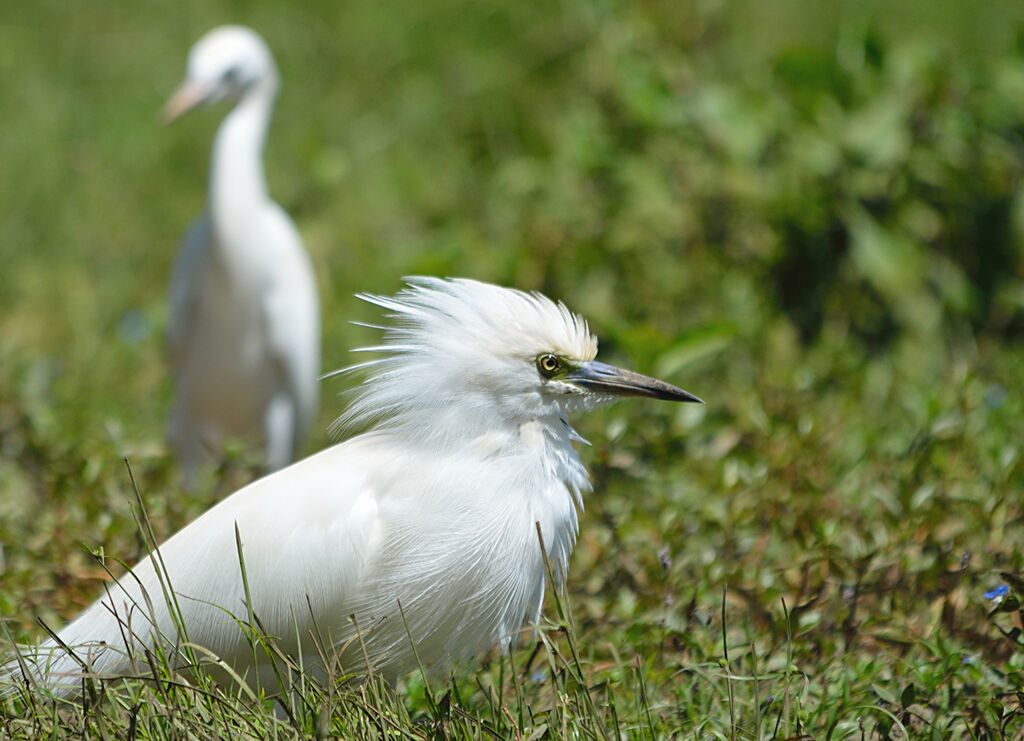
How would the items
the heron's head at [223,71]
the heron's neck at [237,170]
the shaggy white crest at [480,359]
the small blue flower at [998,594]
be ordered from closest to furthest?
the small blue flower at [998,594], the shaggy white crest at [480,359], the heron's neck at [237,170], the heron's head at [223,71]

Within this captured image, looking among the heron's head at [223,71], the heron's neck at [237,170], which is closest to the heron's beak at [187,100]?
the heron's head at [223,71]

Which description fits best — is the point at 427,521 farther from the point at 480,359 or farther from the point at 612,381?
the point at 612,381

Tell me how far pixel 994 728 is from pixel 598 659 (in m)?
0.86

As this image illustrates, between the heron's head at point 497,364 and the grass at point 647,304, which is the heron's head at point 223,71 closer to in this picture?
the grass at point 647,304

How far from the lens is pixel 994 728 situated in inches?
82.9

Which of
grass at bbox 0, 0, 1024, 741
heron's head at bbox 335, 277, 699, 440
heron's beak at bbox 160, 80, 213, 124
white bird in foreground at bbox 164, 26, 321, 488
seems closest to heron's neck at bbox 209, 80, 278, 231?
white bird in foreground at bbox 164, 26, 321, 488

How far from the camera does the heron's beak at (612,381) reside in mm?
2385

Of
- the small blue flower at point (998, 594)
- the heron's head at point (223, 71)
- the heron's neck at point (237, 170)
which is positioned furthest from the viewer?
the heron's head at point (223, 71)

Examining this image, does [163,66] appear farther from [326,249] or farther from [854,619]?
[854,619]

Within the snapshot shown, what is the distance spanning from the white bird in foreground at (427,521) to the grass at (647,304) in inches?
5.4

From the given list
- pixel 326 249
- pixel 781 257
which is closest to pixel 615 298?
pixel 781 257

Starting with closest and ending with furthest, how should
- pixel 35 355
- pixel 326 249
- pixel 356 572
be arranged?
pixel 356 572, pixel 35 355, pixel 326 249

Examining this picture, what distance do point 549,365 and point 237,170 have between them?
2.30 m

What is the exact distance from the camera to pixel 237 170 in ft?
14.0
